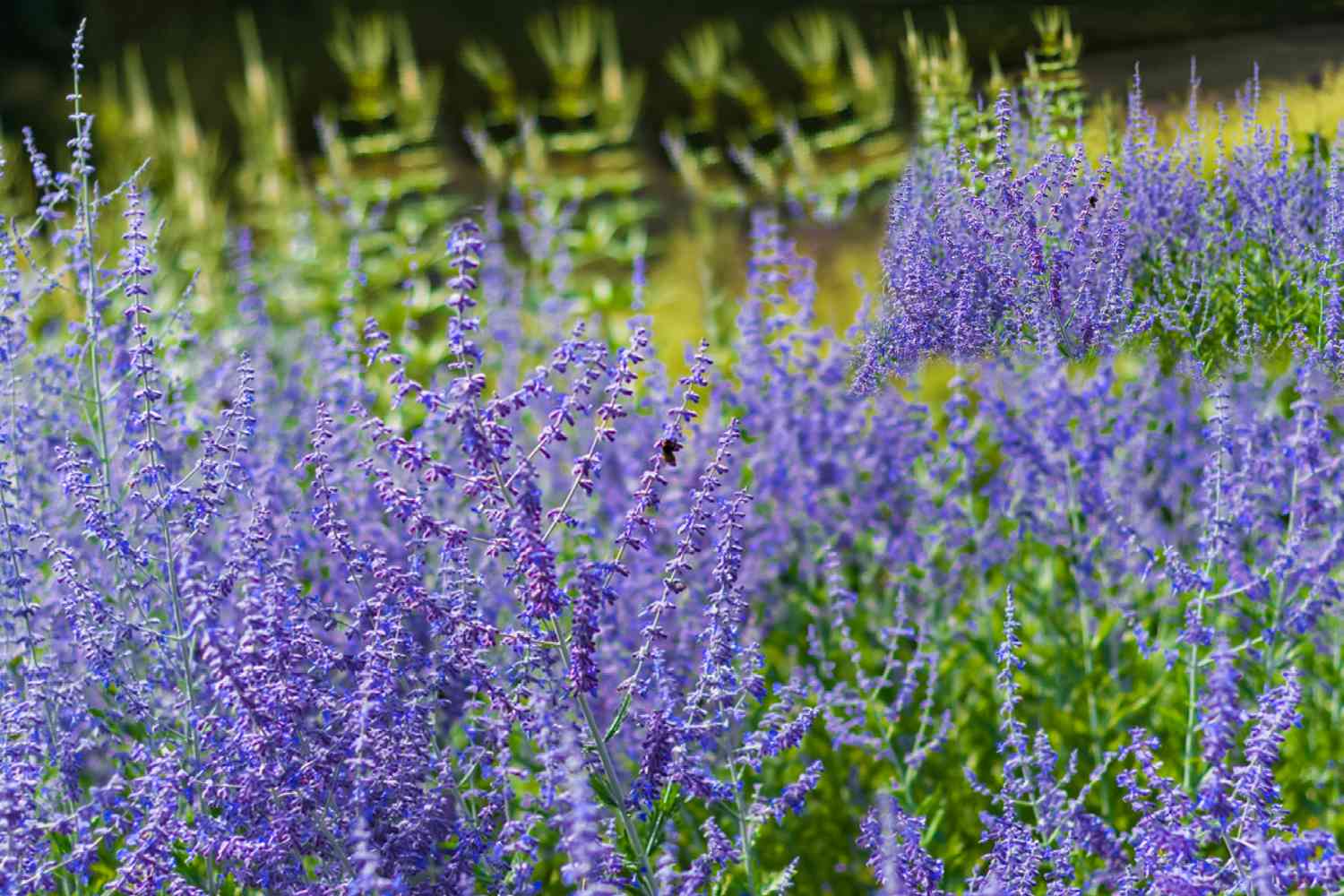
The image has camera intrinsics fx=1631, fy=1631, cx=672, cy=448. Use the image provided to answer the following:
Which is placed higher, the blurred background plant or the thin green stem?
the blurred background plant

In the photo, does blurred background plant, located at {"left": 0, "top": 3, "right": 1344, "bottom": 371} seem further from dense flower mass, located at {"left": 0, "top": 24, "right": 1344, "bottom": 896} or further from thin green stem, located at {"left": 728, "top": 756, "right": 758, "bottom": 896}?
thin green stem, located at {"left": 728, "top": 756, "right": 758, "bottom": 896}

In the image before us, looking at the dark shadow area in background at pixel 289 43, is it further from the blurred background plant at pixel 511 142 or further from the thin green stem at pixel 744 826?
the thin green stem at pixel 744 826

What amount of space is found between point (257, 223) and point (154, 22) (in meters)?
2.66

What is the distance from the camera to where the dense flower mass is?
251 cm

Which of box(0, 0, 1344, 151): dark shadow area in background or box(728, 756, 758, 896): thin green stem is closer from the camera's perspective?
box(728, 756, 758, 896): thin green stem

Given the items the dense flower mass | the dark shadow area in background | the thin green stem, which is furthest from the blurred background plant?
the thin green stem

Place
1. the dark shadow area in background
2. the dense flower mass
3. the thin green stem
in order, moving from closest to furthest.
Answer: the dense flower mass < the thin green stem < the dark shadow area in background

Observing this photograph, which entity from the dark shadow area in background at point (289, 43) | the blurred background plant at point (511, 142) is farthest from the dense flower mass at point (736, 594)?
the dark shadow area in background at point (289, 43)

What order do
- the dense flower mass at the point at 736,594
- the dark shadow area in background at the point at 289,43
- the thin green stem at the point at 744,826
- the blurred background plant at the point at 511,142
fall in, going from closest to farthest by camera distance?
1. the dense flower mass at the point at 736,594
2. the thin green stem at the point at 744,826
3. the blurred background plant at the point at 511,142
4. the dark shadow area in background at the point at 289,43

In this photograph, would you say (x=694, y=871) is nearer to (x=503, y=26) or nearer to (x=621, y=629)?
(x=621, y=629)

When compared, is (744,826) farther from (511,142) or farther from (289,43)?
(289,43)

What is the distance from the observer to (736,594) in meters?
2.64

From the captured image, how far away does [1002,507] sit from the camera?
14.5 ft

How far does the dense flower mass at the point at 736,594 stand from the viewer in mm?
2510
